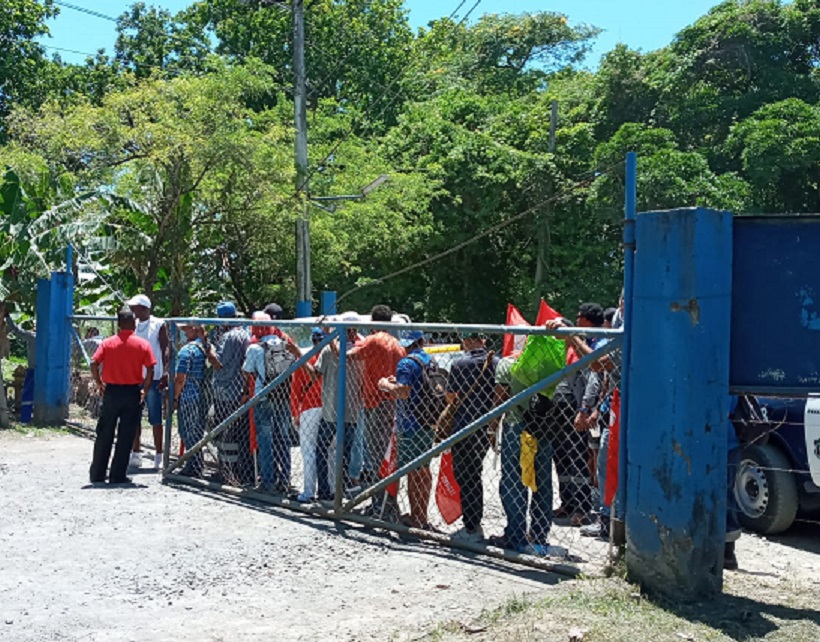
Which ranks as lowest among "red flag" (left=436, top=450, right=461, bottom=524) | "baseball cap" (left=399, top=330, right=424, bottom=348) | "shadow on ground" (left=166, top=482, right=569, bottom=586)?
"shadow on ground" (left=166, top=482, right=569, bottom=586)

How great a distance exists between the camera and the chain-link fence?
668 centimetres

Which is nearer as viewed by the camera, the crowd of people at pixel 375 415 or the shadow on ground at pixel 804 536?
the crowd of people at pixel 375 415

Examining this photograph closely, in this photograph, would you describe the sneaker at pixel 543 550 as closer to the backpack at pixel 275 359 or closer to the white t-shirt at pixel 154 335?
the backpack at pixel 275 359

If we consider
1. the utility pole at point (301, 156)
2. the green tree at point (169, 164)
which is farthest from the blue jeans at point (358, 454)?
the utility pole at point (301, 156)

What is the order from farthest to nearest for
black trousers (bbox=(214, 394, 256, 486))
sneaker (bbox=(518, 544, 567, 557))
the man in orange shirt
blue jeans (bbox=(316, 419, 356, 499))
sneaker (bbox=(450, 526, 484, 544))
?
1. black trousers (bbox=(214, 394, 256, 486))
2. blue jeans (bbox=(316, 419, 356, 499))
3. the man in orange shirt
4. sneaker (bbox=(450, 526, 484, 544))
5. sneaker (bbox=(518, 544, 567, 557))

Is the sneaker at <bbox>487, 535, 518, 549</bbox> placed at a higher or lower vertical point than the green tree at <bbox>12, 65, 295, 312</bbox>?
lower

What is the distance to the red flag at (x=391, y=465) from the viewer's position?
7.55 meters

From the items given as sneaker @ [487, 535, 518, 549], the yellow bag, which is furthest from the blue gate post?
sneaker @ [487, 535, 518, 549]

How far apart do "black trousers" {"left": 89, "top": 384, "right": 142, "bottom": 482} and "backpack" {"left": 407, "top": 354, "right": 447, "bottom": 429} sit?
11.7ft

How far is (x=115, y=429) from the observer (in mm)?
9555

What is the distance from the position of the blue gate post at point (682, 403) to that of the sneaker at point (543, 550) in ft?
3.75

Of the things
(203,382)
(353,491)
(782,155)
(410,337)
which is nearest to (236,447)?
(203,382)

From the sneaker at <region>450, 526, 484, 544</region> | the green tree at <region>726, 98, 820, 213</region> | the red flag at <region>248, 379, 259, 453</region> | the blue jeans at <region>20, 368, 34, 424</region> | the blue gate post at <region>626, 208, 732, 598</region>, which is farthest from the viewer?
the green tree at <region>726, 98, 820, 213</region>

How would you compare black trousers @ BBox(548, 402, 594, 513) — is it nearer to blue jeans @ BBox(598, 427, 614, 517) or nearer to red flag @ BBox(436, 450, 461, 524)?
blue jeans @ BBox(598, 427, 614, 517)
